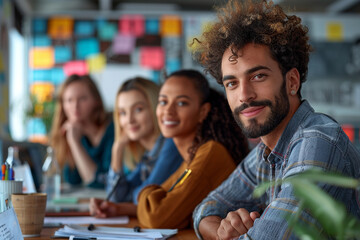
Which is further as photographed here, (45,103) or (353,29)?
(353,29)

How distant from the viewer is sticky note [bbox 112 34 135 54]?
18.6ft

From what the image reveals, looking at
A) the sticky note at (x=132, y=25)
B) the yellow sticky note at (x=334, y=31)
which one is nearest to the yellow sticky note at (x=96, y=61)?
the sticky note at (x=132, y=25)

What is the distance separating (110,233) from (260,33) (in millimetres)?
647

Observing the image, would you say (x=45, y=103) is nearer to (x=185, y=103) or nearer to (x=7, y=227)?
(x=185, y=103)

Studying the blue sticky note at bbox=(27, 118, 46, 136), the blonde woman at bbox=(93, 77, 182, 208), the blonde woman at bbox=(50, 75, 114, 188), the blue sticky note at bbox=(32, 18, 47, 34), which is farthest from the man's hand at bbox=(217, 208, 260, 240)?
the blue sticky note at bbox=(32, 18, 47, 34)

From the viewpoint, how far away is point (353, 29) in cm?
594

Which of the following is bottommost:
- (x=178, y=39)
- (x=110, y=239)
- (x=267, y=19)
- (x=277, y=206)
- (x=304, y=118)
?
(x=110, y=239)

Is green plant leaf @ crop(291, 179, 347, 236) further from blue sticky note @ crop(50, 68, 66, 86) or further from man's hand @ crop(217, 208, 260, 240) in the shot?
blue sticky note @ crop(50, 68, 66, 86)

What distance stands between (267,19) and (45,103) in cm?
361

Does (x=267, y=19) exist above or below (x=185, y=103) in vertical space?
above

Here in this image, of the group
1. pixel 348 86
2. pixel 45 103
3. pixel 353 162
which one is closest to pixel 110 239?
pixel 353 162

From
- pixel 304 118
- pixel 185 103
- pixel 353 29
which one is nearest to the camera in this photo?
pixel 304 118

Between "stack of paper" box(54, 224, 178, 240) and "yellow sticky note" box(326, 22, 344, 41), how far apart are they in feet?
17.2

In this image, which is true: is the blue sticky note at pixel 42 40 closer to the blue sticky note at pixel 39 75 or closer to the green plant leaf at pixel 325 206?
the blue sticky note at pixel 39 75
